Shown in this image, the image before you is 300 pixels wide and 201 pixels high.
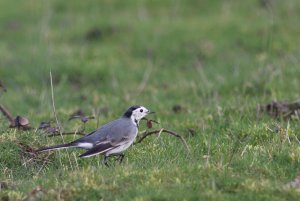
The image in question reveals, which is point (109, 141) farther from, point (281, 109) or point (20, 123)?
point (281, 109)

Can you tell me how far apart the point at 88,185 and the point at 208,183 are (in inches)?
41.3

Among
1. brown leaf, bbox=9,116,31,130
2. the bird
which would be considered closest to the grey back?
the bird

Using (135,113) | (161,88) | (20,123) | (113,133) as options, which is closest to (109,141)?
(113,133)

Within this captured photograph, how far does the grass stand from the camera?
7157 millimetres

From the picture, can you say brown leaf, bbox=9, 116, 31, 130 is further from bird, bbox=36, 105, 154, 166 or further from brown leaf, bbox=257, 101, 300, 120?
brown leaf, bbox=257, 101, 300, 120

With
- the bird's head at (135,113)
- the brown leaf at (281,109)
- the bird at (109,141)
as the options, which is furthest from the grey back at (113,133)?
the brown leaf at (281,109)

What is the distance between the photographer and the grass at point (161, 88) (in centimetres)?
716

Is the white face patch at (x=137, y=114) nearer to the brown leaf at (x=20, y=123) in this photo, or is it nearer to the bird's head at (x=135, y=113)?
the bird's head at (x=135, y=113)

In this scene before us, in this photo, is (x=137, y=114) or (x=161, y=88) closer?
(x=137, y=114)

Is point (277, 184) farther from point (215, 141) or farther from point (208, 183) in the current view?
point (215, 141)

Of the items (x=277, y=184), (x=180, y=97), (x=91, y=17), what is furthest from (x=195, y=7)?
(x=277, y=184)

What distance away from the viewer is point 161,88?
13.9m

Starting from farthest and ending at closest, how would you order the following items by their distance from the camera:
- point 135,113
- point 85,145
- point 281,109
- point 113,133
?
point 281,109
point 135,113
point 113,133
point 85,145

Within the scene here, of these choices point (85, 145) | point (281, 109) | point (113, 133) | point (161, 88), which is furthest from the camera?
point (161, 88)
